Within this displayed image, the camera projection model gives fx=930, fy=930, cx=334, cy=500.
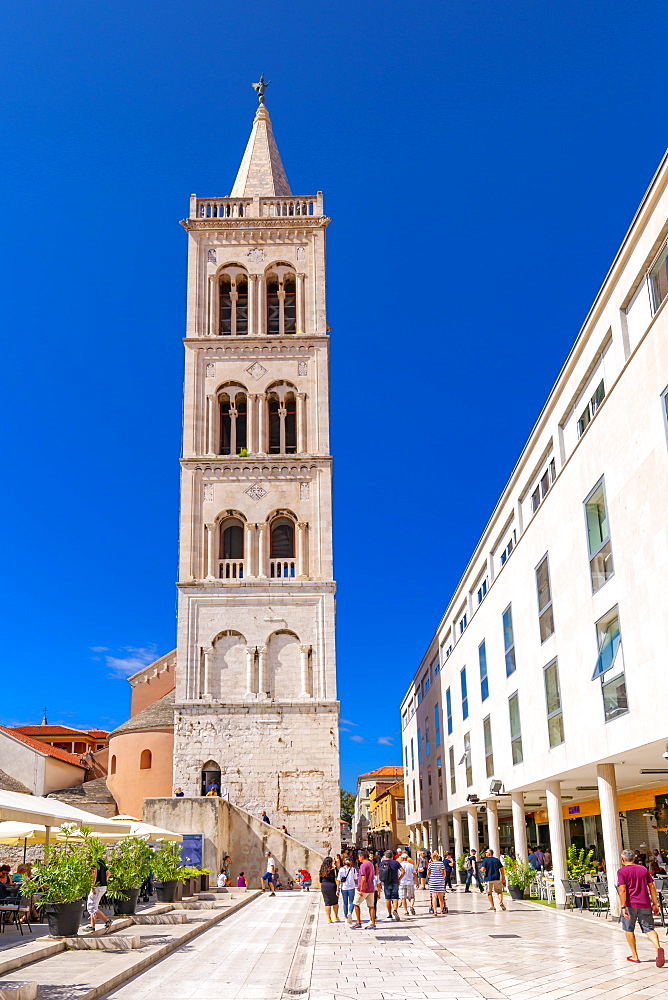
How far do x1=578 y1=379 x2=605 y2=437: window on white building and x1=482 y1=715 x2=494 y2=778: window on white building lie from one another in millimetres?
14315

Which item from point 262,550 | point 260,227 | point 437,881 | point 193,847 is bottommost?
point 437,881

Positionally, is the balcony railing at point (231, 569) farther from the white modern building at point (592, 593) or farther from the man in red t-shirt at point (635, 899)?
the man in red t-shirt at point (635, 899)

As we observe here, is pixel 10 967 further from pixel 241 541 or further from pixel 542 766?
pixel 241 541

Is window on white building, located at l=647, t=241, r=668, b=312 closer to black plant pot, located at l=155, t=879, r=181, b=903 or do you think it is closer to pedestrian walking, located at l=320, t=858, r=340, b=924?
pedestrian walking, located at l=320, t=858, r=340, b=924

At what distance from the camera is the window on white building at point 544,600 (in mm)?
25078

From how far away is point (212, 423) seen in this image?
167 ft

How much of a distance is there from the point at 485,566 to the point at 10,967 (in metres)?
26.6

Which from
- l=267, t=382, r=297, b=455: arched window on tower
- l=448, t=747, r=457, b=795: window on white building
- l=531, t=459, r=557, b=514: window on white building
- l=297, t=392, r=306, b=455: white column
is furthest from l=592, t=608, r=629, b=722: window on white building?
l=267, t=382, r=297, b=455: arched window on tower

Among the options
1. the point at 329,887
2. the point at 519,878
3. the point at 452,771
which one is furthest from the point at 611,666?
the point at 452,771

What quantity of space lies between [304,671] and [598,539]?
27.0 meters

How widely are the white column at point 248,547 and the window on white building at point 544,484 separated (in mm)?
21526

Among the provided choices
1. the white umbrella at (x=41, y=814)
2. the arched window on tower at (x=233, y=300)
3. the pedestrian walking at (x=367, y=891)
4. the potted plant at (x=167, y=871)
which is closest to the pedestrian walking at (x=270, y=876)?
the potted plant at (x=167, y=871)

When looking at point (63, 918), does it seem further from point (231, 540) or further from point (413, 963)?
point (231, 540)

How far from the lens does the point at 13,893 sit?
78.3 ft
